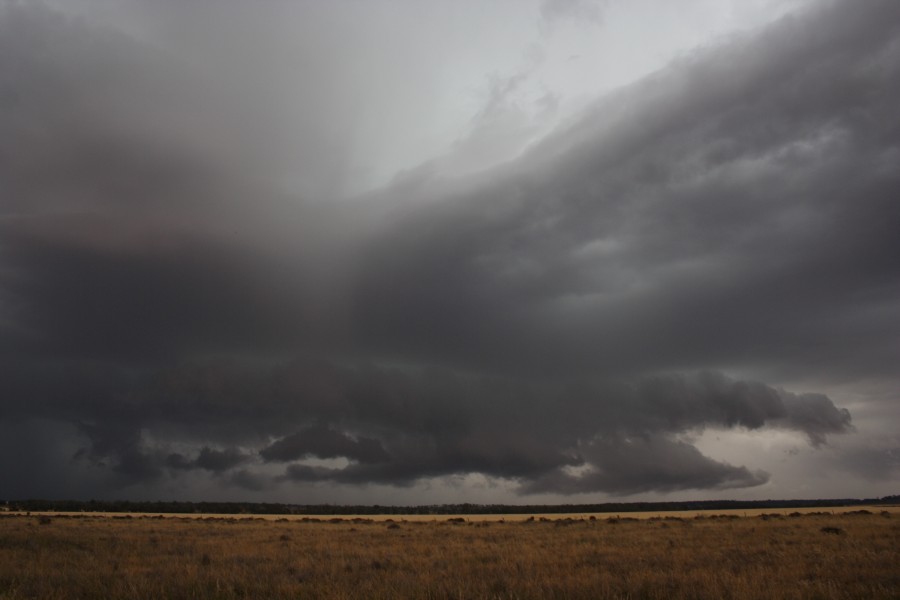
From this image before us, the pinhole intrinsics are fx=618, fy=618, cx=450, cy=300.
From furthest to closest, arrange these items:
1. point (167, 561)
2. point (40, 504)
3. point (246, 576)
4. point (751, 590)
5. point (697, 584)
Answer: point (40, 504), point (167, 561), point (246, 576), point (697, 584), point (751, 590)

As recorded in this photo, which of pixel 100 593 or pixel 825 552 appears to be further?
pixel 825 552

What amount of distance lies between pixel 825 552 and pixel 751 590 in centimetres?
1475

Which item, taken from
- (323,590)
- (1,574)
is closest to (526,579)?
(323,590)

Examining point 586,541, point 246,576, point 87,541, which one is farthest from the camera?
point 586,541

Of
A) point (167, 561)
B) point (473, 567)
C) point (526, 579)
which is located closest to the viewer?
point (526, 579)

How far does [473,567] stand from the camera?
2178cm

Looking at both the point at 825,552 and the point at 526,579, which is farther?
the point at 825,552

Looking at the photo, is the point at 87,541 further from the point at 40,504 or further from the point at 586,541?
the point at 40,504

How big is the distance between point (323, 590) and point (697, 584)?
9735 millimetres

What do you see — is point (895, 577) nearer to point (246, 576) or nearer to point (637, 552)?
point (637, 552)

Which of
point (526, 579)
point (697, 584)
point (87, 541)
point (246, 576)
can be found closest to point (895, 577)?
point (697, 584)

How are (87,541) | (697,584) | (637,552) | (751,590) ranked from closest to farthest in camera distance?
(751,590)
(697,584)
(637,552)
(87,541)

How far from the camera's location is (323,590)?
50.3 feet

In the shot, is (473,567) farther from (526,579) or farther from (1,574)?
(1,574)
